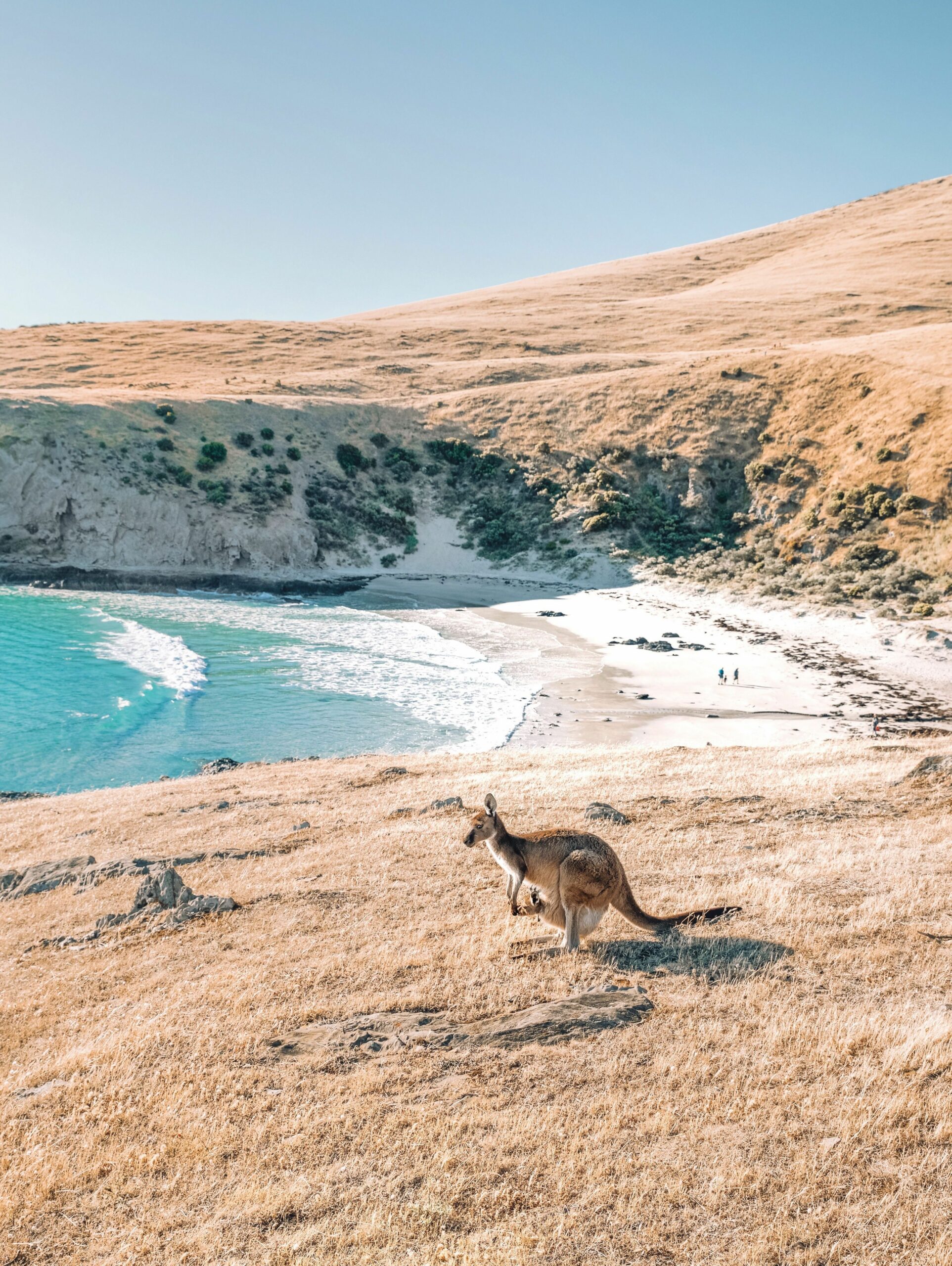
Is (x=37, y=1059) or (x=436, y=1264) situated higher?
(x=436, y=1264)

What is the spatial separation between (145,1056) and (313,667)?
35067mm

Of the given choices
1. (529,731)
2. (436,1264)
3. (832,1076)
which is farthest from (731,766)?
(436,1264)

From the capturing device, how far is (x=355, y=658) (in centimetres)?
4359

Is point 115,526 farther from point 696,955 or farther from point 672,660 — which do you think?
point 696,955

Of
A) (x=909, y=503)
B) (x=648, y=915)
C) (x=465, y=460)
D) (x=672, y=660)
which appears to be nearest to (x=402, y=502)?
(x=465, y=460)

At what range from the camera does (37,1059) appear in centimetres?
714

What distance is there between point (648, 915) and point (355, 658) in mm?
36229

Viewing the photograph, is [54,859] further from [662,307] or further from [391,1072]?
[662,307]

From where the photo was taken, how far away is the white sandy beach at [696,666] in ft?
101

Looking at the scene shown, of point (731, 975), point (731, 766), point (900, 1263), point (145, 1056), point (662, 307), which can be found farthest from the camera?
point (662, 307)

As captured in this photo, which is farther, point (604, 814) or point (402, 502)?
point (402, 502)

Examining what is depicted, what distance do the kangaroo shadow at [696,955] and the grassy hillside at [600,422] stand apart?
4346cm

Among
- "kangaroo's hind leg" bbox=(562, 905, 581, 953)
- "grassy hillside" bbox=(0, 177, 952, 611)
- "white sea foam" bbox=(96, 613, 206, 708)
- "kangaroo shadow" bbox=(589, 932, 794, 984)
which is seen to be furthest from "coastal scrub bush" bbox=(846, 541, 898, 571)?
"kangaroo's hind leg" bbox=(562, 905, 581, 953)

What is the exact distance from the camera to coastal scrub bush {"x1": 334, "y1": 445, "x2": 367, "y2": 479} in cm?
7838
